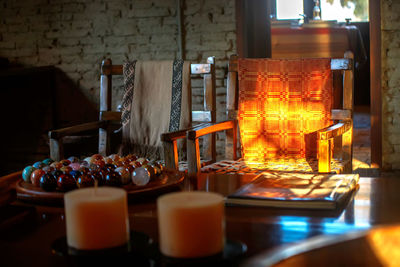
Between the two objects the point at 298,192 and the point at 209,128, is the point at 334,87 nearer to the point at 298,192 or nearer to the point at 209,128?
the point at 209,128

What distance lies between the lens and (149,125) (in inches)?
106

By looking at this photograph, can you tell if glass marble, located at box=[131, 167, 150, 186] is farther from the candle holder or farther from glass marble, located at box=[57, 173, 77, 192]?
the candle holder

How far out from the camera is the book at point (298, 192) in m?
1.12

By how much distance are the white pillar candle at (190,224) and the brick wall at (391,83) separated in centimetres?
304

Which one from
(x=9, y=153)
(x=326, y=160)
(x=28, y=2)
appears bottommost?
(x=9, y=153)

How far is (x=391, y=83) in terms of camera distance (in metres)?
3.49

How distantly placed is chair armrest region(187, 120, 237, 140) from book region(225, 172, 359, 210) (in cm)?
75

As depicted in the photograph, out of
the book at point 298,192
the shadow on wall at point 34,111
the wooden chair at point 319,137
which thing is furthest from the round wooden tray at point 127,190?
the shadow on wall at point 34,111

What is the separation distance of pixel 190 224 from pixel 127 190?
57 centimetres

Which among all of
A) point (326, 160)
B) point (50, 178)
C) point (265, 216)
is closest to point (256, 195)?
point (265, 216)

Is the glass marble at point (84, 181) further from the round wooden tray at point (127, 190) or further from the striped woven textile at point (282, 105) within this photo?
the striped woven textile at point (282, 105)

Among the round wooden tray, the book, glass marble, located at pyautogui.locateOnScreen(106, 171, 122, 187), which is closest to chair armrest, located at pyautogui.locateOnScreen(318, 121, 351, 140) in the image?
the book

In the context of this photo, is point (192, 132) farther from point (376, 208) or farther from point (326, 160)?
point (376, 208)

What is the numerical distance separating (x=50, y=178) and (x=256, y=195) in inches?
18.7
